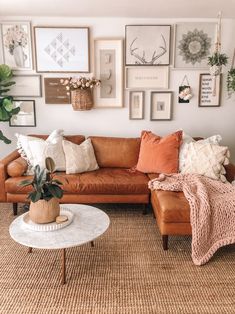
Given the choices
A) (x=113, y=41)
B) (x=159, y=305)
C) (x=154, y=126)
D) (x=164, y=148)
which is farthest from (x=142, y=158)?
(x=159, y=305)

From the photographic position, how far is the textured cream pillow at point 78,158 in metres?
3.47

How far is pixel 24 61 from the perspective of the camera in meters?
3.94

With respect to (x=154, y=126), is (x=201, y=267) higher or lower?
lower

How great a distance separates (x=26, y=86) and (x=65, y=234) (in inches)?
97.0

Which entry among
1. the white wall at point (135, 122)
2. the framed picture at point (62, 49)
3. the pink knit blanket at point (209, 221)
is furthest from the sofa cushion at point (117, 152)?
the pink knit blanket at point (209, 221)

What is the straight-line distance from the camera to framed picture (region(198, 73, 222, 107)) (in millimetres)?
3986

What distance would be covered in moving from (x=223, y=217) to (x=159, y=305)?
0.94 metres

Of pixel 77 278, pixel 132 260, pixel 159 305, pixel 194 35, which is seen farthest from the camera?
pixel 194 35

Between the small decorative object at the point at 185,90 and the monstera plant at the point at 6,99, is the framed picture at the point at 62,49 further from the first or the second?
the small decorative object at the point at 185,90

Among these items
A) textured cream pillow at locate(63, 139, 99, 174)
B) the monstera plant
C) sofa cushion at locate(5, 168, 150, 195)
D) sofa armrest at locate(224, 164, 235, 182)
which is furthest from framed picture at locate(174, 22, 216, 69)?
the monstera plant

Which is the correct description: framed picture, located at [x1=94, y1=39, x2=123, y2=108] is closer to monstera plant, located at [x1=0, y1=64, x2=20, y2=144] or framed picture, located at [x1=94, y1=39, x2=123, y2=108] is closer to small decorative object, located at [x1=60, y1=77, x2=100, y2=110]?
small decorative object, located at [x1=60, y1=77, x2=100, y2=110]

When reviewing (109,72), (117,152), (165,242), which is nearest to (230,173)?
(165,242)

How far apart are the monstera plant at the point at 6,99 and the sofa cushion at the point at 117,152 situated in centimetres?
105

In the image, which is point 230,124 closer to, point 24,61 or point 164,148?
point 164,148
